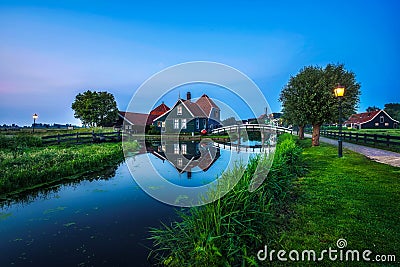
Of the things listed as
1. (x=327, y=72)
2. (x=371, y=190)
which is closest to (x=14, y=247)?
(x=371, y=190)

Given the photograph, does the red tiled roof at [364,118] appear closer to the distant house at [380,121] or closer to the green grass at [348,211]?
the distant house at [380,121]

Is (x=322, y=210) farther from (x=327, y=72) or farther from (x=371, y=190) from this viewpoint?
(x=327, y=72)

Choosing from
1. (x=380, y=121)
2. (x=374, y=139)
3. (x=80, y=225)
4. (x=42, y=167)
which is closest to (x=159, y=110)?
(x=42, y=167)

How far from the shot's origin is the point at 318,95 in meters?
14.9

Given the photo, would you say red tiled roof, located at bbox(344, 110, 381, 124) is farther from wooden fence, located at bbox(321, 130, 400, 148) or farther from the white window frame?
the white window frame

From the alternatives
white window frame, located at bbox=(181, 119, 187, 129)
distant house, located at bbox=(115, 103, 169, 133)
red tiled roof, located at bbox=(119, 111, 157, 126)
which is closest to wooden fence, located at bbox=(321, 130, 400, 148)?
white window frame, located at bbox=(181, 119, 187, 129)

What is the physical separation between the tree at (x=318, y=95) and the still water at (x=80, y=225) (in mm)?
10888

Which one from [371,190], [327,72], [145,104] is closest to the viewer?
[371,190]

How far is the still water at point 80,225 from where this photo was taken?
397cm

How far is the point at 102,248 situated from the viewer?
425 centimetres

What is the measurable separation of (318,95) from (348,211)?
39.9 ft

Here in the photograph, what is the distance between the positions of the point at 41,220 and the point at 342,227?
7.25 metres

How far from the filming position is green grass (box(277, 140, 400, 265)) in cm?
368

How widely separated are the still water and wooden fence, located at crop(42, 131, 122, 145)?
512 inches
